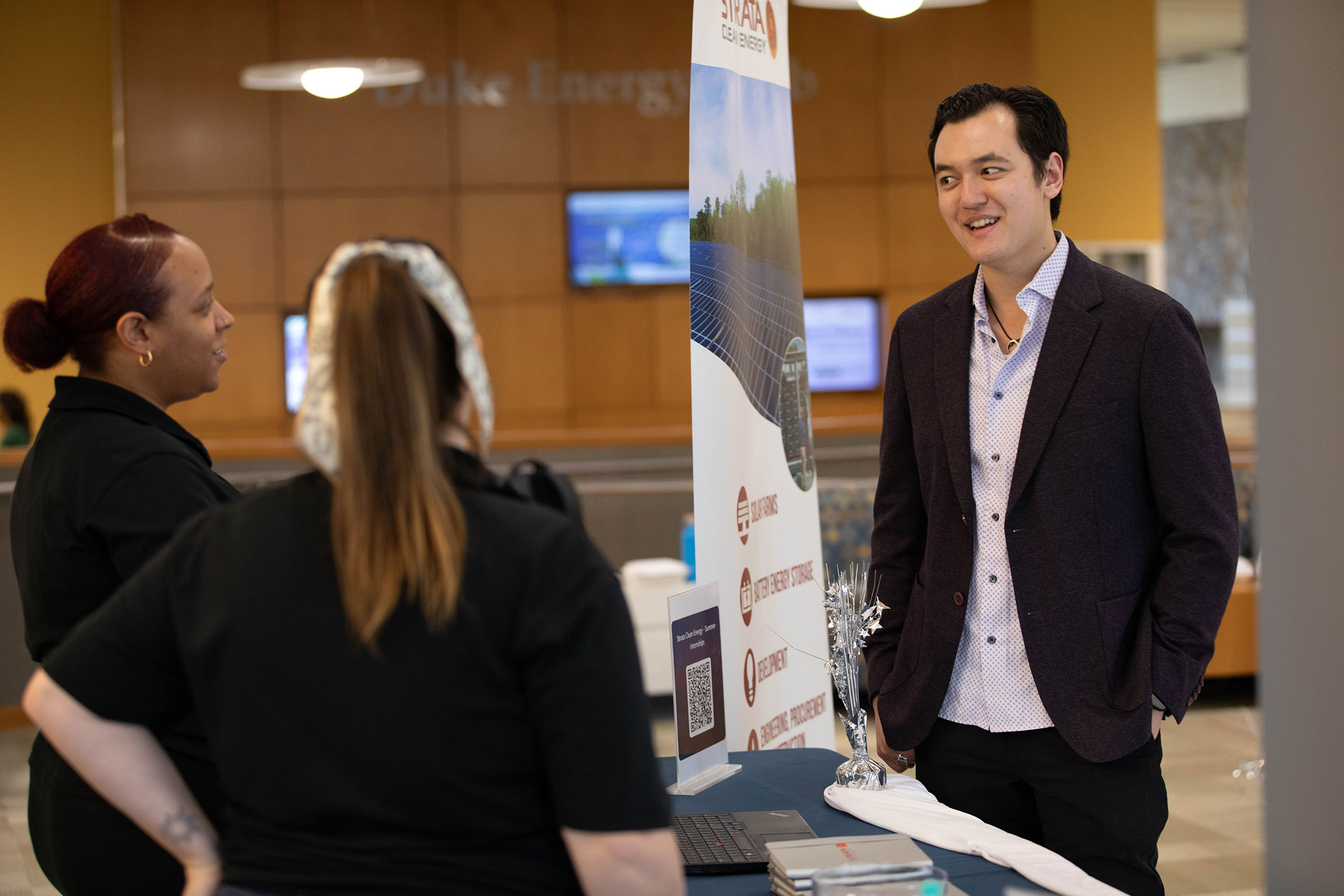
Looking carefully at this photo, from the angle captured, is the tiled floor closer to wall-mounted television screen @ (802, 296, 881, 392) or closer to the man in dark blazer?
the man in dark blazer

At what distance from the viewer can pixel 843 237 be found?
377 inches

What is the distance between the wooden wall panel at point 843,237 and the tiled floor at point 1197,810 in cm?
508

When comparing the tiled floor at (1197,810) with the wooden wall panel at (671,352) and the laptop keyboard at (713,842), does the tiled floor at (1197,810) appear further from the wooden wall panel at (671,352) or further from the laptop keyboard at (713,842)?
the wooden wall panel at (671,352)

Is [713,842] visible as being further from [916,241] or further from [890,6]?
[916,241]

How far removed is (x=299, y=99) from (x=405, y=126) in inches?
33.0

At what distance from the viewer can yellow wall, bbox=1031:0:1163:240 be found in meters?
9.90

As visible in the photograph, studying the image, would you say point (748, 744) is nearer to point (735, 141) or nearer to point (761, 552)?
point (761, 552)

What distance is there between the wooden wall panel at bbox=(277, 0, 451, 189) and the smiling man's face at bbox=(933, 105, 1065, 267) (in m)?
7.95

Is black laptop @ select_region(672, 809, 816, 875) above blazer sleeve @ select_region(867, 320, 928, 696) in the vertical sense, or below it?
below

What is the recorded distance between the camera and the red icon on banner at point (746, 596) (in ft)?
7.69

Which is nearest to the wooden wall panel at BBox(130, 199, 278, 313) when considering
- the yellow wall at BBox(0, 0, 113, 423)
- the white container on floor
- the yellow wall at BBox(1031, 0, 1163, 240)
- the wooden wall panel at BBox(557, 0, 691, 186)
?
the yellow wall at BBox(0, 0, 113, 423)

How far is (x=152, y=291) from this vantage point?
1.65m

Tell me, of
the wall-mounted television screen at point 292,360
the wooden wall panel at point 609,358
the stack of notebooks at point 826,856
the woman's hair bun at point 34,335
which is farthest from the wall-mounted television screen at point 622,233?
the stack of notebooks at point 826,856

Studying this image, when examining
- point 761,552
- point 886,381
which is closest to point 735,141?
point 886,381
